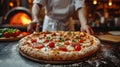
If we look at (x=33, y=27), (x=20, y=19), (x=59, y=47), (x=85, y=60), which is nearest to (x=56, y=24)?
(x=33, y=27)

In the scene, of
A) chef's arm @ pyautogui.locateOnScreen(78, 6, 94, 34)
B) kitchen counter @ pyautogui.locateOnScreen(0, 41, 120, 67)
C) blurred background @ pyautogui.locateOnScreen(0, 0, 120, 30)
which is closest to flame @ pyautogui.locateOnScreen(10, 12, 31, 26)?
blurred background @ pyautogui.locateOnScreen(0, 0, 120, 30)

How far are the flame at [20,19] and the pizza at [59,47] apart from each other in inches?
136

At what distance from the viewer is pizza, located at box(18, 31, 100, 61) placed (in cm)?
Answer: 196

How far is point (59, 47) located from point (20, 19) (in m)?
4.34

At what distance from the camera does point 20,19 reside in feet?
20.8

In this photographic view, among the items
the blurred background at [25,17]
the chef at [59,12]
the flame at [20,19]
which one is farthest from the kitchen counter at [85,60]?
the flame at [20,19]

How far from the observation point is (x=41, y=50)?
82.0 inches

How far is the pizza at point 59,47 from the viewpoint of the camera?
1.96m

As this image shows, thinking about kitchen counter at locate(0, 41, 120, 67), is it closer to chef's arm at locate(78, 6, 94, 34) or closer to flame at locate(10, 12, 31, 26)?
chef's arm at locate(78, 6, 94, 34)

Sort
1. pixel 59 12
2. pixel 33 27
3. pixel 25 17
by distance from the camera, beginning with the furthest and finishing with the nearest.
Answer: pixel 25 17
pixel 59 12
pixel 33 27

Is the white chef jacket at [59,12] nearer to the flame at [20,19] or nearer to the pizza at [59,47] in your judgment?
the pizza at [59,47]

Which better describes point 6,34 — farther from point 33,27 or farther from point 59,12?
point 59,12

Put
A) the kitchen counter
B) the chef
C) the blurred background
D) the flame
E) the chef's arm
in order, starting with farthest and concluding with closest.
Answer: the flame, the blurred background, the chef, the chef's arm, the kitchen counter

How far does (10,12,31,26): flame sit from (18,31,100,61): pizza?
3457 millimetres
